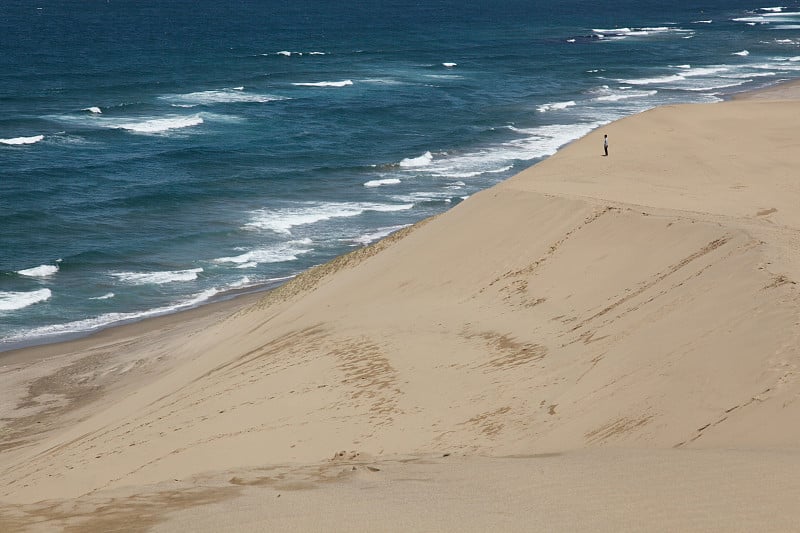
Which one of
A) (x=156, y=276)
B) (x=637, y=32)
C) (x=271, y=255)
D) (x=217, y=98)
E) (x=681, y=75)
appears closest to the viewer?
(x=156, y=276)

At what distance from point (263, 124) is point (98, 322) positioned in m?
29.3

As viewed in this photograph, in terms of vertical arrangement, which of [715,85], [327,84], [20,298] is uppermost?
[327,84]

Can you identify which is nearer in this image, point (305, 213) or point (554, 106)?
point (305, 213)

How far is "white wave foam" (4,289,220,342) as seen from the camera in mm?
30812

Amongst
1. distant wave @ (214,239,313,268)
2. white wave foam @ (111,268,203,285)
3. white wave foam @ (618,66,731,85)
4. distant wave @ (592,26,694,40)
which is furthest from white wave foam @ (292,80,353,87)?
white wave foam @ (111,268,203,285)

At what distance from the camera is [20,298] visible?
33594 mm

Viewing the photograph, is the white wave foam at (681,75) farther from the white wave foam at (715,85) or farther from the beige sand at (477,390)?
the beige sand at (477,390)

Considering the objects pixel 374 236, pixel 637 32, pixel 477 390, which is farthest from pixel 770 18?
pixel 477 390

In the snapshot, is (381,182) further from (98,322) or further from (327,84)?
(327,84)

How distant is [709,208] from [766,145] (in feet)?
39.1

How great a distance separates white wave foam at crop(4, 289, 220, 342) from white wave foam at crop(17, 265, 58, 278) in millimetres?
4434

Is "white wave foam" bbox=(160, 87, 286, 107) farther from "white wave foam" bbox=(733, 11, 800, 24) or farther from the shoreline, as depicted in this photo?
"white wave foam" bbox=(733, 11, 800, 24)

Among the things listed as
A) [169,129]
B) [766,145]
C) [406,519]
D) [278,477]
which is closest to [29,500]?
[278,477]

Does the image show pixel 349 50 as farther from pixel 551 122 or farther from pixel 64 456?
pixel 64 456
